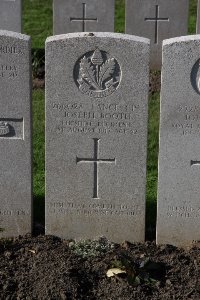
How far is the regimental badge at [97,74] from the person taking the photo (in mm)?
5754

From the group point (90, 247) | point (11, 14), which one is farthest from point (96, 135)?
point (11, 14)

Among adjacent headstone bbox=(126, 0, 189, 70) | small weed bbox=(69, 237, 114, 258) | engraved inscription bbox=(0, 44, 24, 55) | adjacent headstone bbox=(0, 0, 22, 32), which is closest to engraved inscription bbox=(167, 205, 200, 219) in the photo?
small weed bbox=(69, 237, 114, 258)

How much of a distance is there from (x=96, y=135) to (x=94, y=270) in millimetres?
1058

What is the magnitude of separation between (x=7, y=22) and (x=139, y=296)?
248 inches

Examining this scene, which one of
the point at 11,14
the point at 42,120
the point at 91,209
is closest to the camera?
the point at 91,209

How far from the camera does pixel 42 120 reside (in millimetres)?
9156

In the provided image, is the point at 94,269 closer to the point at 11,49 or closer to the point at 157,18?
the point at 11,49

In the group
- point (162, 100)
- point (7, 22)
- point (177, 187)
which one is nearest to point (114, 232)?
point (177, 187)

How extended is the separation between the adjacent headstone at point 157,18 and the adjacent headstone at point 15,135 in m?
5.47

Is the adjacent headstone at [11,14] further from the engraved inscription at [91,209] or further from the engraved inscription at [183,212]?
the engraved inscription at [183,212]

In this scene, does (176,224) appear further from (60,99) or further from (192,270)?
(60,99)

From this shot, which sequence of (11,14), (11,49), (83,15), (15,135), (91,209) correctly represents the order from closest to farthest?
1. (11,49)
2. (15,135)
3. (91,209)
4. (11,14)
5. (83,15)

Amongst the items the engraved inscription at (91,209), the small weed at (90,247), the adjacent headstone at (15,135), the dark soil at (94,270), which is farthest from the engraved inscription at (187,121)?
the adjacent headstone at (15,135)

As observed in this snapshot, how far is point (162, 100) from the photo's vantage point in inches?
229
